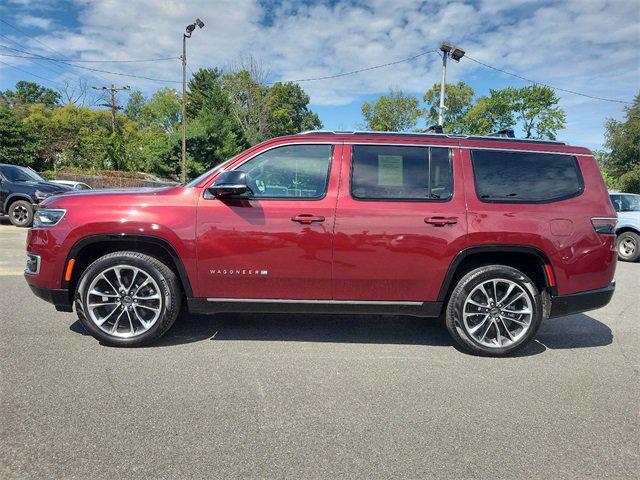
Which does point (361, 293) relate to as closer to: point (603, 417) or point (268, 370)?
point (268, 370)

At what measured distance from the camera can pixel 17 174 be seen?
39.2ft

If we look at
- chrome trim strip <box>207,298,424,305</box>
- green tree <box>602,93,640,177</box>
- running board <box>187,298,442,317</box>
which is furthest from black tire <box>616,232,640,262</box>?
green tree <box>602,93,640,177</box>

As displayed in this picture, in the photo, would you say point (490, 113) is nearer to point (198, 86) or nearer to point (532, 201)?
point (198, 86)

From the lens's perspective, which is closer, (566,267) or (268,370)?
(268,370)

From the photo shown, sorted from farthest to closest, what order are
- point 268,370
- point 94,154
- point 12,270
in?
point 94,154 < point 12,270 < point 268,370

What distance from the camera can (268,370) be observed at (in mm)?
3281

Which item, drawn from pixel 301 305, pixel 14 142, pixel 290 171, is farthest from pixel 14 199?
pixel 14 142

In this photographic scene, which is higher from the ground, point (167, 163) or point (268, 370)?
point (167, 163)

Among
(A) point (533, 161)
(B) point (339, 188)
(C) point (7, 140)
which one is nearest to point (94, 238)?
(B) point (339, 188)

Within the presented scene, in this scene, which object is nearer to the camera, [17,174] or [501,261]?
[501,261]

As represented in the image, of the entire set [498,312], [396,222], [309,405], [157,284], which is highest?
[396,222]

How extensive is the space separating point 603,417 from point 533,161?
7.25ft

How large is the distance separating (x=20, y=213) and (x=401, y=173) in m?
12.2

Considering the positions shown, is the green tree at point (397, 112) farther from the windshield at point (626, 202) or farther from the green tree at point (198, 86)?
the windshield at point (626, 202)
